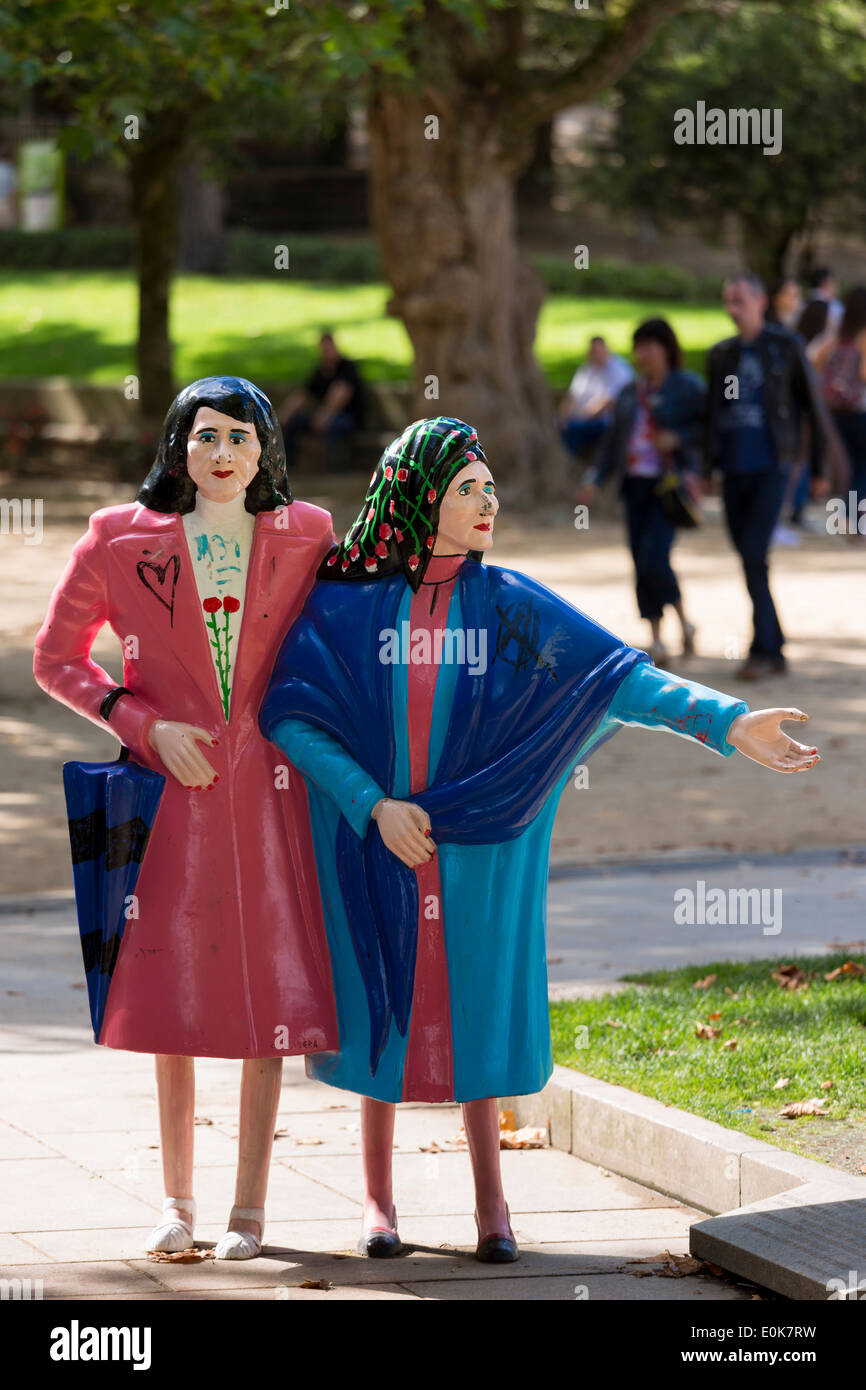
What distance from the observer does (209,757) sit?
4.20 meters

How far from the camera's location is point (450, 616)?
4.21m

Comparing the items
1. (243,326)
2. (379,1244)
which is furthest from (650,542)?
(243,326)

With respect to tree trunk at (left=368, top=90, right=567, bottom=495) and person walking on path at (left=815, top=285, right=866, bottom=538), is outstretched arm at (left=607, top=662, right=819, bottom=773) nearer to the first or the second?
person walking on path at (left=815, top=285, right=866, bottom=538)

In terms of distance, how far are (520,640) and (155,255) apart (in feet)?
65.9

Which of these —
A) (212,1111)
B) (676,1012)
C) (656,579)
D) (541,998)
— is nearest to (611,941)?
(676,1012)

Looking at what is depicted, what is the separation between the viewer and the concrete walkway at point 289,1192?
411 cm

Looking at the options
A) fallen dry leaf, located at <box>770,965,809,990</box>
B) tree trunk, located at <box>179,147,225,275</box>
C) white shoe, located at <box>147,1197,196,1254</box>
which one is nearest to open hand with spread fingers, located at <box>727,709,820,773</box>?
white shoe, located at <box>147,1197,196,1254</box>

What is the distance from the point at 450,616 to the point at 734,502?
7349 millimetres

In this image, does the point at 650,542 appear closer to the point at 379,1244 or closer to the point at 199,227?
the point at 379,1244

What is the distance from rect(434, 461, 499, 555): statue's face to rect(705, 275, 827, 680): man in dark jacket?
6.92 m

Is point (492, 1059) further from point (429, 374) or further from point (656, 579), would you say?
point (429, 374)

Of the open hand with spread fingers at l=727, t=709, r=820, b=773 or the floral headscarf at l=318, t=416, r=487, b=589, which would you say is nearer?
the open hand with spread fingers at l=727, t=709, r=820, b=773

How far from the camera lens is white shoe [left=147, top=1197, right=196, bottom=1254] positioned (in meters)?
4.22
